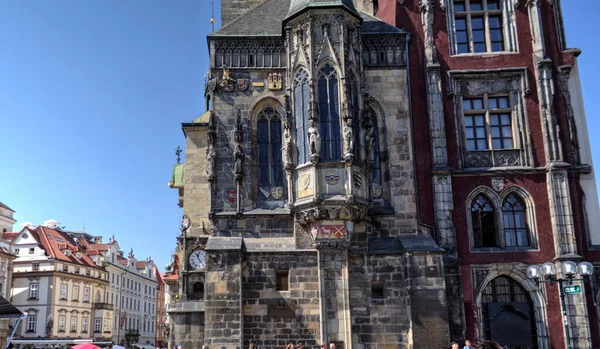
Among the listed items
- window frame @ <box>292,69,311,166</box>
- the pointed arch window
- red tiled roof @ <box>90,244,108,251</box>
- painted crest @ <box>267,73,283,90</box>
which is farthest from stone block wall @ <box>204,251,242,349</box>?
red tiled roof @ <box>90,244,108,251</box>

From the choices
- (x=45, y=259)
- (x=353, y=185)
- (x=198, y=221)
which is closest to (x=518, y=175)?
(x=353, y=185)

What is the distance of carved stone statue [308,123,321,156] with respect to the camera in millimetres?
18562

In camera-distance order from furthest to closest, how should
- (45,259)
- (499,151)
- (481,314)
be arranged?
(45,259) < (499,151) < (481,314)

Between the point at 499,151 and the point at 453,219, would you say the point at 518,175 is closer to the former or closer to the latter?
the point at 499,151

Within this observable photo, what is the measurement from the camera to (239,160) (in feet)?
65.1

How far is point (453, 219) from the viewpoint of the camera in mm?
20391

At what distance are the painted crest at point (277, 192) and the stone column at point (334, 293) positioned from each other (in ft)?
7.71

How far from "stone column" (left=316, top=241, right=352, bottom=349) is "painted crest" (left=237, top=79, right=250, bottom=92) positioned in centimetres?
603

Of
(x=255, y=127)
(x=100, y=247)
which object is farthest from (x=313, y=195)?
(x=100, y=247)

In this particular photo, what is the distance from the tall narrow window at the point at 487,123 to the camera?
70.0 ft

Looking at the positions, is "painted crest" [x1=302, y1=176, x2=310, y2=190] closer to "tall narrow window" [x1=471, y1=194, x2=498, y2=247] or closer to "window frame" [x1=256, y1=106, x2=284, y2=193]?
"window frame" [x1=256, y1=106, x2=284, y2=193]

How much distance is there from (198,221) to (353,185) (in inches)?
302

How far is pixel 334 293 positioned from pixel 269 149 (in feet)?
17.7

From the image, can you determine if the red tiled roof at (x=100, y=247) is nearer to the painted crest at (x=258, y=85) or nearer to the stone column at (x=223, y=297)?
the painted crest at (x=258, y=85)
